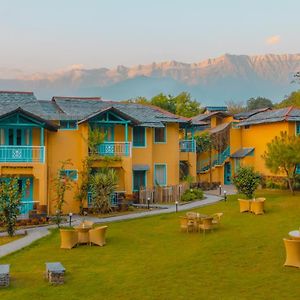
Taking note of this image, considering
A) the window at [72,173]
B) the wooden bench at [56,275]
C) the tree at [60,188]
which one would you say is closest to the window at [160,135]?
the window at [72,173]

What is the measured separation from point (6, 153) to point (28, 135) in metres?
2.20

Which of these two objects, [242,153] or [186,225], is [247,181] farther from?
[242,153]

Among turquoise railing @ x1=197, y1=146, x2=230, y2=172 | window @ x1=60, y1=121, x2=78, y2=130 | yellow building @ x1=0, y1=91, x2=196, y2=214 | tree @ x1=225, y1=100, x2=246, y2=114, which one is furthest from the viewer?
tree @ x1=225, y1=100, x2=246, y2=114

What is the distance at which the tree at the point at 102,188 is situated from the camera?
2777cm

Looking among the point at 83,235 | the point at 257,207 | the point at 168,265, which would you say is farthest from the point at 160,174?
the point at 168,265

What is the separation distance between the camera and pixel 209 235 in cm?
2000

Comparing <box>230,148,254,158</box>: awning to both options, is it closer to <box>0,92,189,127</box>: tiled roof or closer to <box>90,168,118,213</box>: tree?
<box>0,92,189,127</box>: tiled roof

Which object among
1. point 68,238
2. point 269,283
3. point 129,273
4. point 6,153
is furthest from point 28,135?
point 269,283

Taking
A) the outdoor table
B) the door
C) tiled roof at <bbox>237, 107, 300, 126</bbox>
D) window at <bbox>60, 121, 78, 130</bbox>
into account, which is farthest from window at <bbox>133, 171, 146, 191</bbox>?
the outdoor table

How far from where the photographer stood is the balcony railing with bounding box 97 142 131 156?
30188 mm

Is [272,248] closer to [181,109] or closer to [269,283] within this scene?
[269,283]

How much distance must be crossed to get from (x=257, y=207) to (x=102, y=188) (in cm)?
856

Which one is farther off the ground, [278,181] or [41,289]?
[278,181]

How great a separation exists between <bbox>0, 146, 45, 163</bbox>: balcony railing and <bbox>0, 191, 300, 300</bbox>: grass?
263 inches
